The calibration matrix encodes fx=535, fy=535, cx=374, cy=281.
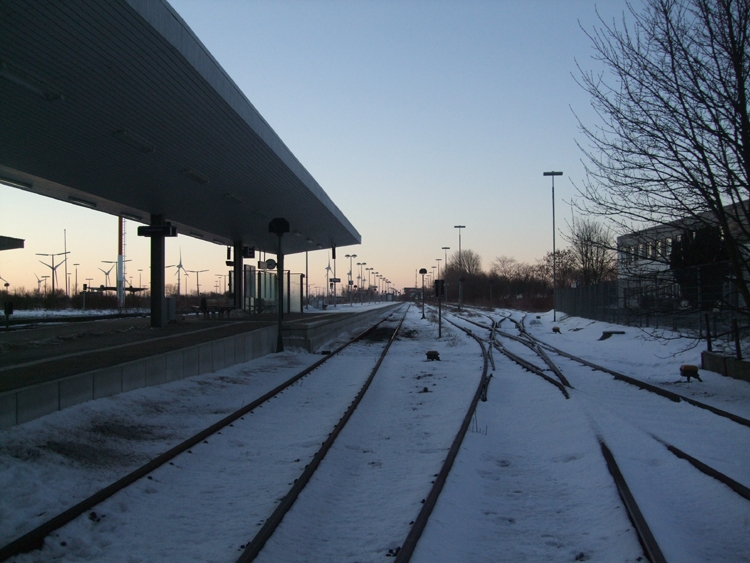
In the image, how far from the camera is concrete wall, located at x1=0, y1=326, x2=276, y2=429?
5.84 meters

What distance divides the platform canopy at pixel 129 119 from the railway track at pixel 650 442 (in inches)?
321

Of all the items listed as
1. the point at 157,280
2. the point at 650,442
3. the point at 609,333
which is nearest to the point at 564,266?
the point at 609,333

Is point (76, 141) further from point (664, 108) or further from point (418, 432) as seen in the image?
point (664, 108)

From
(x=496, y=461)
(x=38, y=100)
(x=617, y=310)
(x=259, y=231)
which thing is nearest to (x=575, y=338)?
(x=617, y=310)

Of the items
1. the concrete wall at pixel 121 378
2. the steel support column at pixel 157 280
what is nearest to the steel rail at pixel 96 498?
the concrete wall at pixel 121 378

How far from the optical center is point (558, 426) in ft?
22.9

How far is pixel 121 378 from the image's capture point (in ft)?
26.3

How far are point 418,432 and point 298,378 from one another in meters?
4.76

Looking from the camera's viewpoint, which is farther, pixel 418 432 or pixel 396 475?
pixel 418 432

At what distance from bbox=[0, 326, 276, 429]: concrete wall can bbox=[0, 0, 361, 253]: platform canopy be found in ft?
15.5

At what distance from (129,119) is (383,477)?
9161 mm

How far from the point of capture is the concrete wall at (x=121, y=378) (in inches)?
230

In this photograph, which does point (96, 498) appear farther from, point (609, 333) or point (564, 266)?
point (564, 266)

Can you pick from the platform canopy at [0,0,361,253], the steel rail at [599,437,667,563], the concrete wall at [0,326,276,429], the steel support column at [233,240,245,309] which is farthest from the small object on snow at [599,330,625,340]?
the steel support column at [233,240,245,309]
